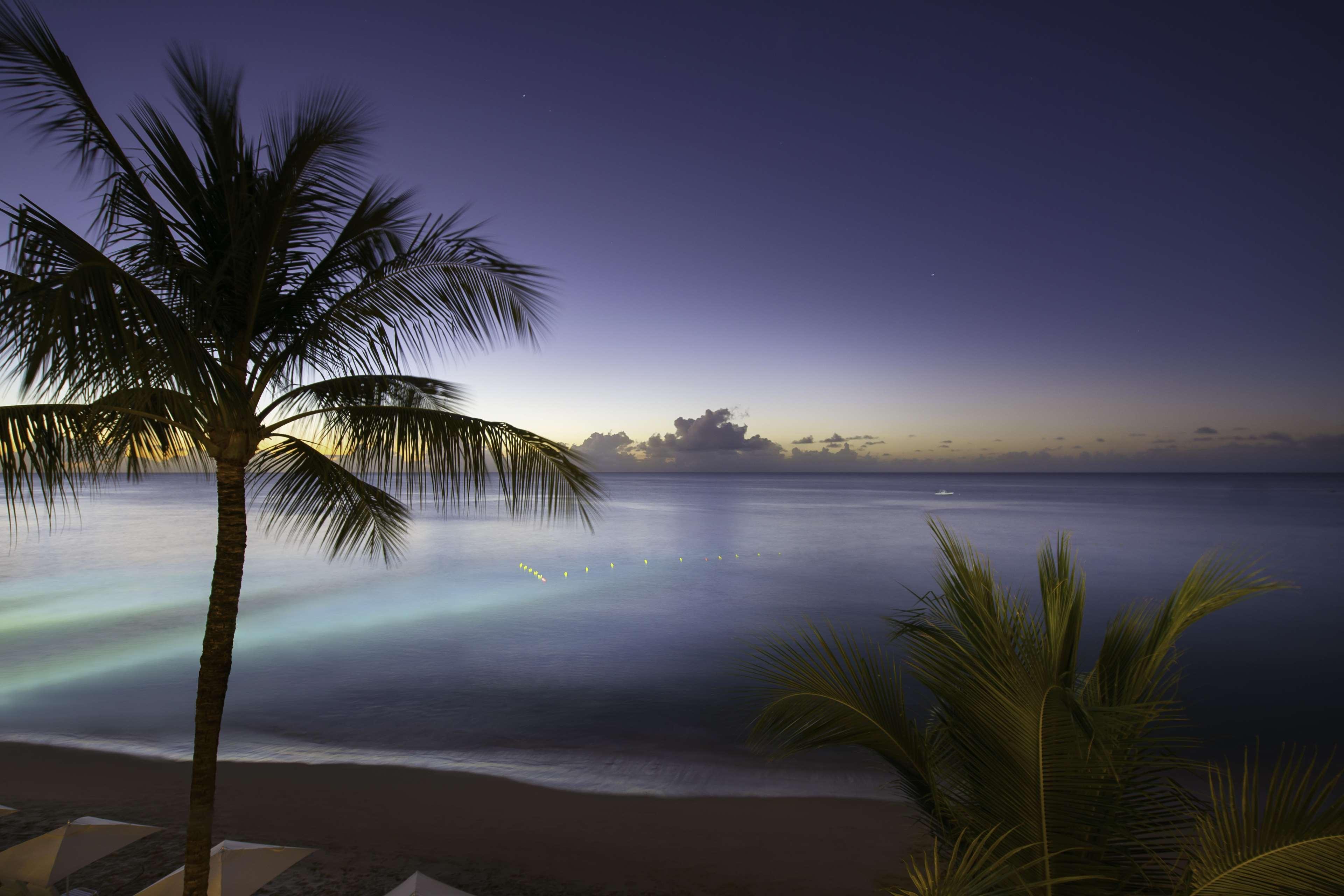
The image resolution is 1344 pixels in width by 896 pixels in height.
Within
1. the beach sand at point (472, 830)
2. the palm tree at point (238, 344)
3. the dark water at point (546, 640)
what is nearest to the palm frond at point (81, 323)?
the palm tree at point (238, 344)

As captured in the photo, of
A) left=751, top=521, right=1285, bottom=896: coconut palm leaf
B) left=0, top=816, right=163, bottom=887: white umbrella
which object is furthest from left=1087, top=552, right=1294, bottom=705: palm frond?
left=0, top=816, right=163, bottom=887: white umbrella

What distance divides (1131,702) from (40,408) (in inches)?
286

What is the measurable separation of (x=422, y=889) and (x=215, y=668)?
234 centimetres

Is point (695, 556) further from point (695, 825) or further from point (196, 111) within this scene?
point (196, 111)

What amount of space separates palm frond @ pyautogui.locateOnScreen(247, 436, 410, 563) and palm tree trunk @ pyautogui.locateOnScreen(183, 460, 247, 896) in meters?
0.53

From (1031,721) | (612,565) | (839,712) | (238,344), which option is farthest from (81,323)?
(612,565)

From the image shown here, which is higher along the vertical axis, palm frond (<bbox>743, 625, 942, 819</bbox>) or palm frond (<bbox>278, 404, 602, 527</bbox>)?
palm frond (<bbox>278, 404, 602, 527</bbox>)

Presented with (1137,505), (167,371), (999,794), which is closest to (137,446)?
(167,371)

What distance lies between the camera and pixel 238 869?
18.7 ft

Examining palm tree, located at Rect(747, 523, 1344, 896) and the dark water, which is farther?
the dark water

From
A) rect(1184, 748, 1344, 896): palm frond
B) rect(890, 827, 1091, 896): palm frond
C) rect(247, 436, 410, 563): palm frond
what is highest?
rect(247, 436, 410, 563): palm frond

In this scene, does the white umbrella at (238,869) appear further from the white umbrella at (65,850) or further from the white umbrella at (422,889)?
the white umbrella at (422,889)

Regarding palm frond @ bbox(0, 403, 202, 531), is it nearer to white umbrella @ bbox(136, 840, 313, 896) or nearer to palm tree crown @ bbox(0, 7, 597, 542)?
palm tree crown @ bbox(0, 7, 597, 542)

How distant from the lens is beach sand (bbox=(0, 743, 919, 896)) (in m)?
7.13
